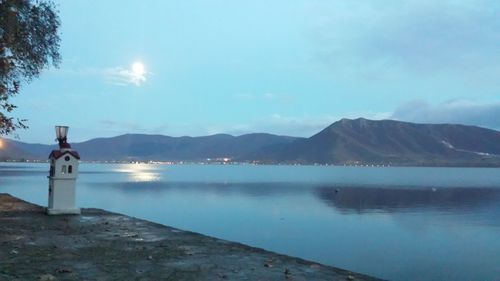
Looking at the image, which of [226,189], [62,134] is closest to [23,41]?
[62,134]

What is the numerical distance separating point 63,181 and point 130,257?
9.34 meters

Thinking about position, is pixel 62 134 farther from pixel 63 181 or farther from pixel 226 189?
pixel 226 189

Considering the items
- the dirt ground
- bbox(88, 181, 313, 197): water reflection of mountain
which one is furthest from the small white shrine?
bbox(88, 181, 313, 197): water reflection of mountain

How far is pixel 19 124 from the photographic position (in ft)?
66.3

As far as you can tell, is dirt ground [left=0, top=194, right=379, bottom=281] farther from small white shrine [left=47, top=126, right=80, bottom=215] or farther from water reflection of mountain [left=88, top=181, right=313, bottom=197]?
water reflection of mountain [left=88, top=181, right=313, bottom=197]

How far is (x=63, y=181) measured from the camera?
1892 centimetres

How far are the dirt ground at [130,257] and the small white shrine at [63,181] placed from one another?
2.77m

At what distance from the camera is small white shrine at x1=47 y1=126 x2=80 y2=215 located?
1889 centimetres

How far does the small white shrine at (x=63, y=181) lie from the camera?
1889 cm

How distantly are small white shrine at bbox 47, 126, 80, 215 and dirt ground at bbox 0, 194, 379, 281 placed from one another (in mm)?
2767

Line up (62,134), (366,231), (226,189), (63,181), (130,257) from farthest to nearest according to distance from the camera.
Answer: (226,189) → (366,231) → (62,134) → (63,181) → (130,257)

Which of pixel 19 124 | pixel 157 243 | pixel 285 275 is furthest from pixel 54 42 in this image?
pixel 285 275

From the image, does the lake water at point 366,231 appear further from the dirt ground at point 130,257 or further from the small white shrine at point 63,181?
the small white shrine at point 63,181

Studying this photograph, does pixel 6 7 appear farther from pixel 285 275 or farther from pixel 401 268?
pixel 401 268
